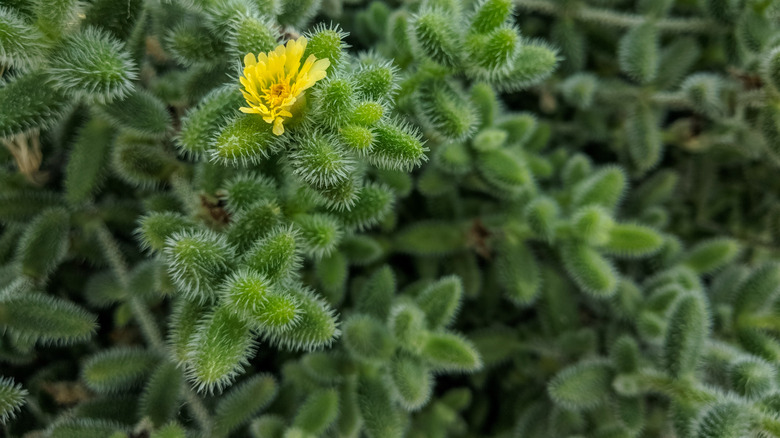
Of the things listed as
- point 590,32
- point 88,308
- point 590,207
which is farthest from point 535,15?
point 88,308

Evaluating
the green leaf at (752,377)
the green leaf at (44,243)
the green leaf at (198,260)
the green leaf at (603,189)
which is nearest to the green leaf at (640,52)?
the green leaf at (603,189)

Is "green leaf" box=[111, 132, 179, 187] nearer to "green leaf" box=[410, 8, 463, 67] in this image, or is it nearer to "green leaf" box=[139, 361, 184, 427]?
"green leaf" box=[139, 361, 184, 427]

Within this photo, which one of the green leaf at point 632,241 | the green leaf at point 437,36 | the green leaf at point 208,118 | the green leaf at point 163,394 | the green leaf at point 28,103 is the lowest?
the green leaf at point 163,394

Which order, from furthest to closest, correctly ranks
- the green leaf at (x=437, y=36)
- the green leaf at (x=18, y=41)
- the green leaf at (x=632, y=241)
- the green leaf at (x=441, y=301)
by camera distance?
the green leaf at (x=632, y=241), the green leaf at (x=441, y=301), the green leaf at (x=437, y=36), the green leaf at (x=18, y=41)

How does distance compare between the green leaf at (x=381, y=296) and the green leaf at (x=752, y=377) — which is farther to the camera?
the green leaf at (x=381, y=296)

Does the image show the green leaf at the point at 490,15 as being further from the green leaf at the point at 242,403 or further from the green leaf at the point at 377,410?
the green leaf at the point at 242,403
